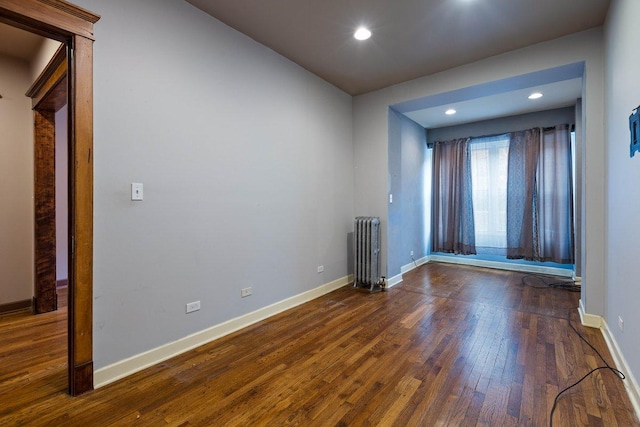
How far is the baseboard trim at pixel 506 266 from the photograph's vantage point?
4902 millimetres

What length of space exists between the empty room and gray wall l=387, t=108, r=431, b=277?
3.6 inches

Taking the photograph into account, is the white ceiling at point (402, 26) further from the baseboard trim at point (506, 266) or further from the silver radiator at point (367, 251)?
the baseboard trim at point (506, 266)

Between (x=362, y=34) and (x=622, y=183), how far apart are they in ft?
7.88

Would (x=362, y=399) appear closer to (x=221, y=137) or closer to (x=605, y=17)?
(x=221, y=137)

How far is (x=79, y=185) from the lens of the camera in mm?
1814

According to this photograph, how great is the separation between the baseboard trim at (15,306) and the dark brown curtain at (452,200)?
6.29 m

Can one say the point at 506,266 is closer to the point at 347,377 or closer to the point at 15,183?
the point at 347,377

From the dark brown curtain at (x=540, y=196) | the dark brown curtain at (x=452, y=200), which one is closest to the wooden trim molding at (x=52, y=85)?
the dark brown curtain at (x=452, y=200)

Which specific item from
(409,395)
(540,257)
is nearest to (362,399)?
(409,395)

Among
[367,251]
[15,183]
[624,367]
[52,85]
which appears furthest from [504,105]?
[15,183]

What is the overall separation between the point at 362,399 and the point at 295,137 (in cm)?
268

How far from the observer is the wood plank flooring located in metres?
1.63

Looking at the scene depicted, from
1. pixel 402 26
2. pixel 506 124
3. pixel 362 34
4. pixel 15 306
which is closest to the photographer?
pixel 402 26

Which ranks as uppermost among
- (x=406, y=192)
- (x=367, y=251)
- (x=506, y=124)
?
(x=506, y=124)
